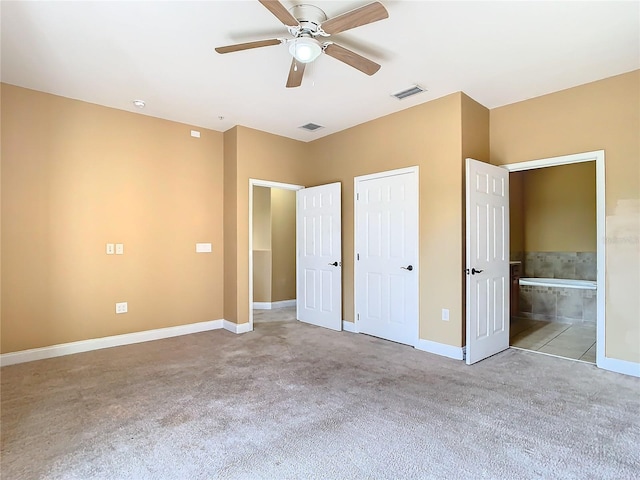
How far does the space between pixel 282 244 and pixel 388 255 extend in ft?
9.28

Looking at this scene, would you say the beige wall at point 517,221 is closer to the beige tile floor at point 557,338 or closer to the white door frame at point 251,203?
the beige tile floor at point 557,338

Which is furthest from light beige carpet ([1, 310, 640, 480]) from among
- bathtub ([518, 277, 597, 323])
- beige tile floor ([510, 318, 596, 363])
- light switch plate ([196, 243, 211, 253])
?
bathtub ([518, 277, 597, 323])

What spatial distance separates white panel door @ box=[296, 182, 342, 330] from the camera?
16.4 ft

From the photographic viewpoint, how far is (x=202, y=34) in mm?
2697

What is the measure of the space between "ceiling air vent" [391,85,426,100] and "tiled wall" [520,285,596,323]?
3985 millimetres

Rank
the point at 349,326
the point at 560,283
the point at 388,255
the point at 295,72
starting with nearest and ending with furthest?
the point at 295,72, the point at 388,255, the point at 349,326, the point at 560,283

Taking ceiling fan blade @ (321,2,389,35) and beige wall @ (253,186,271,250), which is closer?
ceiling fan blade @ (321,2,389,35)

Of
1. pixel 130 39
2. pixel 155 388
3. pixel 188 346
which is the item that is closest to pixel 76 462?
pixel 155 388

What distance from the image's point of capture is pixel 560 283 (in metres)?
5.48

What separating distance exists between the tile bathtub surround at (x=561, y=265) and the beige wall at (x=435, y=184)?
3.17 m

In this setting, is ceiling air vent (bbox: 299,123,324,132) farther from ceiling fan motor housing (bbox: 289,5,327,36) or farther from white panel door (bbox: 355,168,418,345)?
ceiling fan motor housing (bbox: 289,5,327,36)

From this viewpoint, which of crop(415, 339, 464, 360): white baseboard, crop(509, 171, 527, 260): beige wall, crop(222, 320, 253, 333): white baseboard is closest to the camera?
crop(415, 339, 464, 360): white baseboard

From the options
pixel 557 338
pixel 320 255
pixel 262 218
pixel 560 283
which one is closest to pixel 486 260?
pixel 557 338

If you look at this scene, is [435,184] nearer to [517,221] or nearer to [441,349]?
[441,349]
